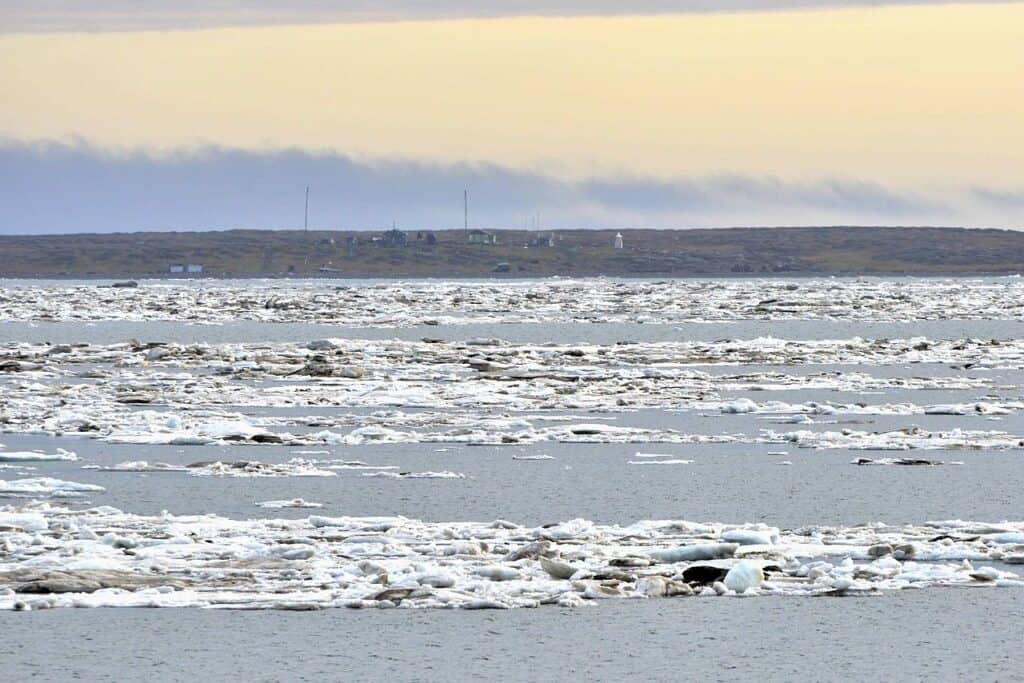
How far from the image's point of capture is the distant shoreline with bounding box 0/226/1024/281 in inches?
4530

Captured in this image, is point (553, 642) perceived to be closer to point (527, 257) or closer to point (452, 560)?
point (452, 560)

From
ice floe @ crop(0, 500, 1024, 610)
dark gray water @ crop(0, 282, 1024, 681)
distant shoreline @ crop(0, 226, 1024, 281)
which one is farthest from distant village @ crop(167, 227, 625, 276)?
ice floe @ crop(0, 500, 1024, 610)

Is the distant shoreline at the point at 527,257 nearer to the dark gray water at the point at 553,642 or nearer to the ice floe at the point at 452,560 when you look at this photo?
the ice floe at the point at 452,560

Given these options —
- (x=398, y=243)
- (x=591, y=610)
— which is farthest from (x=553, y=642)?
(x=398, y=243)

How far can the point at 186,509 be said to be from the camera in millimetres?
11562

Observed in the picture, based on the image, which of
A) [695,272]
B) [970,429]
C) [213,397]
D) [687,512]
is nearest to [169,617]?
[687,512]

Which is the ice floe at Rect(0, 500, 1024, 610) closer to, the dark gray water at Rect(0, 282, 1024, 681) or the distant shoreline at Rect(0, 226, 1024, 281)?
the dark gray water at Rect(0, 282, 1024, 681)

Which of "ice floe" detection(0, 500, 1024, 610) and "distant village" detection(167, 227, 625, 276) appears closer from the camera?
"ice floe" detection(0, 500, 1024, 610)

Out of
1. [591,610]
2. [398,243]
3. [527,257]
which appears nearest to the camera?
[591,610]

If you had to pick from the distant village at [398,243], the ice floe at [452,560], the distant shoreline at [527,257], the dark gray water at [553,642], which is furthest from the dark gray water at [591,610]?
the distant village at [398,243]

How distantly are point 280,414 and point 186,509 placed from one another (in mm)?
7250

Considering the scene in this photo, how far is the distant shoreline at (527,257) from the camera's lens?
378ft

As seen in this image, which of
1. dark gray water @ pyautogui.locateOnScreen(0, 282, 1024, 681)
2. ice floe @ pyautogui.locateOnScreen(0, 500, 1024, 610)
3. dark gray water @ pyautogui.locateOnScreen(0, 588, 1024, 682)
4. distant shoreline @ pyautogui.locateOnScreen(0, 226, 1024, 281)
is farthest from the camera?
distant shoreline @ pyautogui.locateOnScreen(0, 226, 1024, 281)

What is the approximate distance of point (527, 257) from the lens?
126062 millimetres
